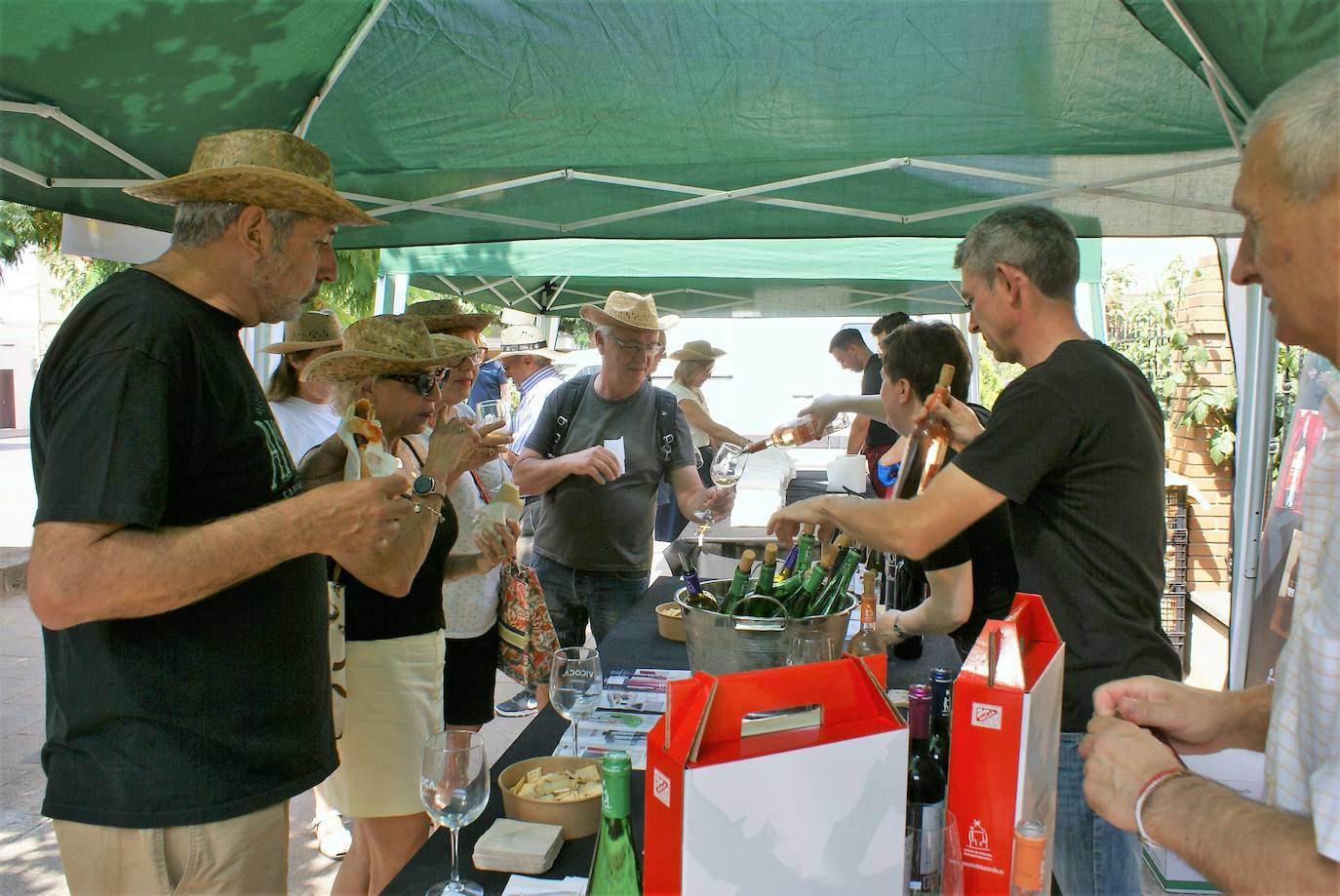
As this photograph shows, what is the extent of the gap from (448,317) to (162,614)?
2.13m

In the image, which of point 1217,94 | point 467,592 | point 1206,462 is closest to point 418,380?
point 467,592

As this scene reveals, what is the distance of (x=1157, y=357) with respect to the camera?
26.3 ft

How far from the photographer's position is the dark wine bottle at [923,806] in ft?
3.87

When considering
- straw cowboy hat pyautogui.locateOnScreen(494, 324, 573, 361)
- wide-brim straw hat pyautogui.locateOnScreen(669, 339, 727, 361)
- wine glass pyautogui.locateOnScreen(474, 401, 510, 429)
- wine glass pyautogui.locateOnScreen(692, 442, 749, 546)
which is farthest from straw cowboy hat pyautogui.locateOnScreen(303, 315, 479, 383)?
wide-brim straw hat pyautogui.locateOnScreen(669, 339, 727, 361)

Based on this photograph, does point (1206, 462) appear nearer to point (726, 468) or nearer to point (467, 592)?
point (726, 468)

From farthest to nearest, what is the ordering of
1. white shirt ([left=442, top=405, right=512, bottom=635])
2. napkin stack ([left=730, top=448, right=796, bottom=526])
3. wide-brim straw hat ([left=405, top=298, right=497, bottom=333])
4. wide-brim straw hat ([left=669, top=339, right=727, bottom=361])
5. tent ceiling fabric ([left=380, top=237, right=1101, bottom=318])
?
wide-brim straw hat ([left=669, top=339, right=727, bottom=361]) < tent ceiling fabric ([left=380, top=237, right=1101, bottom=318]) < napkin stack ([left=730, top=448, right=796, bottom=526]) < wide-brim straw hat ([left=405, top=298, right=497, bottom=333]) < white shirt ([left=442, top=405, right=512, bottom=635])

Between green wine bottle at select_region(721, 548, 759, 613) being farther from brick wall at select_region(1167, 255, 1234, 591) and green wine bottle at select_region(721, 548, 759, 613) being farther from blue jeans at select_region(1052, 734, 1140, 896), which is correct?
Result: brick wall at select_region(1167, 255, 1234, 591)

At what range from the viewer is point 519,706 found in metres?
4.85

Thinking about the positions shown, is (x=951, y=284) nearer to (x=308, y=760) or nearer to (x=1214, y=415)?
(x=1214, y=415)

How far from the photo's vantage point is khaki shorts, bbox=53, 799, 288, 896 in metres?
1.42

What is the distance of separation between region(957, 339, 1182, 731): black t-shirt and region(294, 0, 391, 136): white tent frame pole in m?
2.33

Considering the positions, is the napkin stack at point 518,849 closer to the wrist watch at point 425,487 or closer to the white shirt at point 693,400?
the wrist watch at point 425,487

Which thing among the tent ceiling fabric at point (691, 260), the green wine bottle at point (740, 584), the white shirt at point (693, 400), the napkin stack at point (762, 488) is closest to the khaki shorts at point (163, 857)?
the green wine bottle at point (740, 584)

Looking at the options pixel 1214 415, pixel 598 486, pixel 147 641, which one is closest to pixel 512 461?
pixel 598 486
